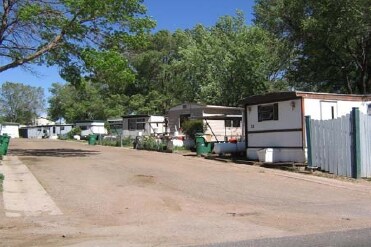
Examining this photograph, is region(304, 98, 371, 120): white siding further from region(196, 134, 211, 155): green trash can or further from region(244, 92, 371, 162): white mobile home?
region(196, 134, 211, 155): green trash can

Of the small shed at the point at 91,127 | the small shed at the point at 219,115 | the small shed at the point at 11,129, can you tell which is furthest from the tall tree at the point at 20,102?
the small shed at the point at 219,115

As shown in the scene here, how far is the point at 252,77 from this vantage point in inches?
1591

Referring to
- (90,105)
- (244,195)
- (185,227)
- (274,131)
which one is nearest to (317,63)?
(274,131)

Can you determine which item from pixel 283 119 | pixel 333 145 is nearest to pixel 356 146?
pixel 333 145

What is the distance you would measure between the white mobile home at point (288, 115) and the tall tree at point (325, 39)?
310 inches

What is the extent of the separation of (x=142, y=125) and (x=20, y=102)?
258 feet

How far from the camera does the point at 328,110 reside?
69.1ft

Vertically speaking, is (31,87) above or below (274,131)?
above

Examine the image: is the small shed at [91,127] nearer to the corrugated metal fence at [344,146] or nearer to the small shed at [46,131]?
the small shed at [46,131]

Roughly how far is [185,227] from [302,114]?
39.3 ft

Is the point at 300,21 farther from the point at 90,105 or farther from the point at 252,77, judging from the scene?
the point at 90,105

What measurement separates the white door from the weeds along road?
3.59m

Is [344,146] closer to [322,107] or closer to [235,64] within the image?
[322,107]

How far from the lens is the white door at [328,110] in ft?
68.5
